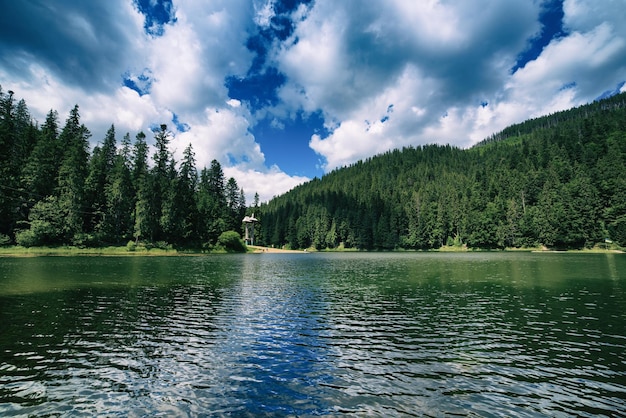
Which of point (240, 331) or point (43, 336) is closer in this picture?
point (43, 336)

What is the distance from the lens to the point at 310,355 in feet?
48.9

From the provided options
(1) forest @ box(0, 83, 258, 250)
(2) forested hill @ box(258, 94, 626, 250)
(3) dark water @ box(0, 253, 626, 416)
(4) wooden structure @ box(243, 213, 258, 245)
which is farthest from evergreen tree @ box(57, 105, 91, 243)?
(2) forested hill @ box(258, 94, 626, 250)

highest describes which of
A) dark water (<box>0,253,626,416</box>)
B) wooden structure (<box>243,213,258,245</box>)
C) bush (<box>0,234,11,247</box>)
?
wooden structure (<box>243,213,258,245</box>)

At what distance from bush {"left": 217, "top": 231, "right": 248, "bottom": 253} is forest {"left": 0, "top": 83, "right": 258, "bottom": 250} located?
0.42 meters

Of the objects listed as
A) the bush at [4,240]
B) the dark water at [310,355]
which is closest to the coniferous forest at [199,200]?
the bush at [4,240]

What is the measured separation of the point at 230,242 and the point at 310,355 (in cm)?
11360

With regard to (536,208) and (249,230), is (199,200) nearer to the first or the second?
(249,230)

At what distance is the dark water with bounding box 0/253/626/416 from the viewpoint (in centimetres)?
1027

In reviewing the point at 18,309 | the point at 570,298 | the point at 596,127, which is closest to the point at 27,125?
the point at 18,309

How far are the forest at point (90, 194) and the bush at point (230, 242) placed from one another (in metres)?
0.42

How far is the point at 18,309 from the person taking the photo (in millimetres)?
22250

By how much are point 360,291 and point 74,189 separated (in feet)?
290

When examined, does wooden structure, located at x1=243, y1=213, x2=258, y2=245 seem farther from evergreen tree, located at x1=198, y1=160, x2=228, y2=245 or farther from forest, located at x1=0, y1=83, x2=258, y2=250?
forest, located at x1=0, y1=83, x2=258, y2=250

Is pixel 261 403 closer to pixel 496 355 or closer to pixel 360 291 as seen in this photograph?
pixel 496 355
